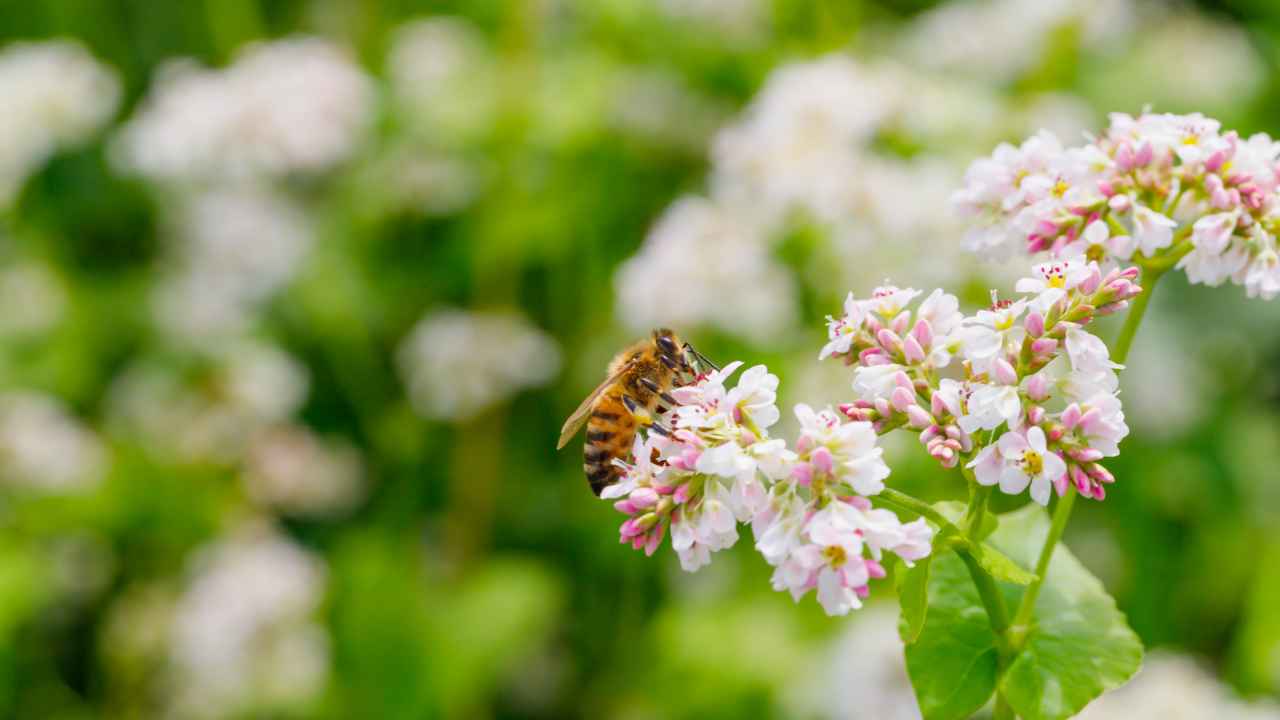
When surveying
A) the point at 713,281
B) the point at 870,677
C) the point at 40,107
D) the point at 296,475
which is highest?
the point at 40,107

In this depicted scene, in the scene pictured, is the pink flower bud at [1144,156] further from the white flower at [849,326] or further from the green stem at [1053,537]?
the white flower at [849,326]

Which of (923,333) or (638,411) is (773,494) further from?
(638,411)

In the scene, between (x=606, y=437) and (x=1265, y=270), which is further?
(x=606, y=437)

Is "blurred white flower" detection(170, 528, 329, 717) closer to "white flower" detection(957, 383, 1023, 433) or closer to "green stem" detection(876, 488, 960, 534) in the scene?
"green stem" detection(876, 488, 960, 534)

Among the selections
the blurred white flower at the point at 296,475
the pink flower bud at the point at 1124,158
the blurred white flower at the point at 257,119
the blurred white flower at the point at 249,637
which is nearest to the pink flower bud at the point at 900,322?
the pink flower bud at the point at 1124,158

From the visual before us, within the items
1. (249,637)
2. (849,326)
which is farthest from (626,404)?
(249,637)

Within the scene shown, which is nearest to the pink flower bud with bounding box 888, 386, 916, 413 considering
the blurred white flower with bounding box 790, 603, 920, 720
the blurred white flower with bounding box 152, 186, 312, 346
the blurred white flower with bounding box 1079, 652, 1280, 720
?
the blurred white flower with bounding box 1079, 652, 1280, 720
